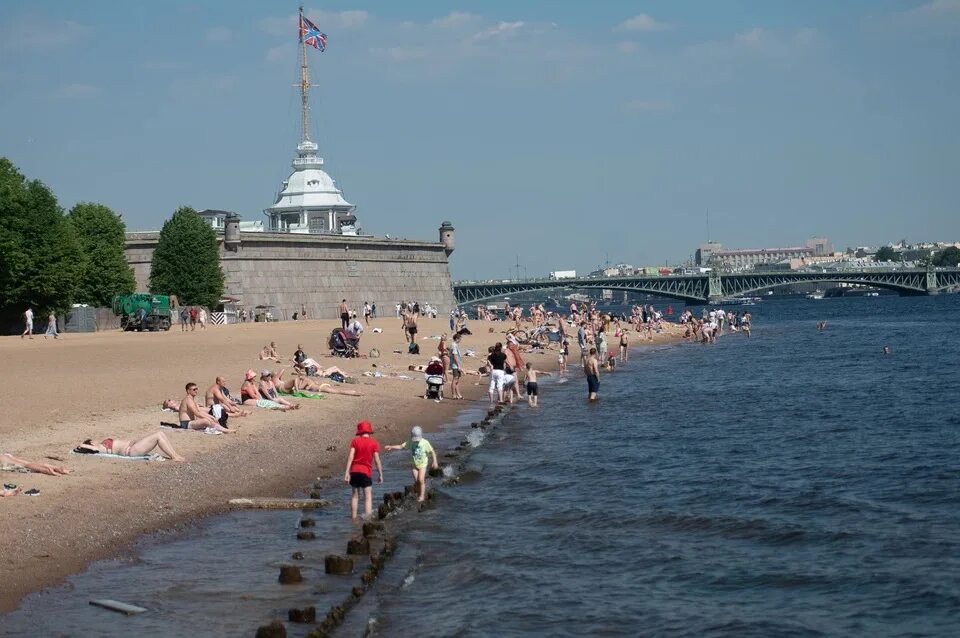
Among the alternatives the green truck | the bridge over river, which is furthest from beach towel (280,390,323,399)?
the bridge over river

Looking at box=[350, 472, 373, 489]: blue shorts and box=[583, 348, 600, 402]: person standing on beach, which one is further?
box=[583, 348, 600, 402]: person standing on beach

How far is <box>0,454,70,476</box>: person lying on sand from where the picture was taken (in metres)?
17.0

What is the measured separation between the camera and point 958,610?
41.5 ft

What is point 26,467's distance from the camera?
17125mm

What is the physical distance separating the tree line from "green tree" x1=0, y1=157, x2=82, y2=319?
4cm

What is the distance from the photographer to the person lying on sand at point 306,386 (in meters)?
30.5

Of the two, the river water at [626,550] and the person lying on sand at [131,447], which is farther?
the person lying on sand at [131,447]

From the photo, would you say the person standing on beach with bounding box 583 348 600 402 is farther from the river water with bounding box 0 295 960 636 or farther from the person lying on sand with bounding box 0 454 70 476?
the person lying on sand with bounding box 0 454 70 476

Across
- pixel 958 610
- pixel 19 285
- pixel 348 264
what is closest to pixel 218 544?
pixel 958 610

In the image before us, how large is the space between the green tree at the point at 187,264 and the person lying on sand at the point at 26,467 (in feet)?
175

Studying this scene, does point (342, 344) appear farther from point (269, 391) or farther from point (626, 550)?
point (626, 550)

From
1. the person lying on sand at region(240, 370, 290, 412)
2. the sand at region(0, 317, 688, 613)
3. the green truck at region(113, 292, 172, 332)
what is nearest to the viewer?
the sand at region(0, 317, 688, 613)

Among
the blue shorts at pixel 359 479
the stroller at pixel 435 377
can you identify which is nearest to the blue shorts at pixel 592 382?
the stroller at pixel 435 377

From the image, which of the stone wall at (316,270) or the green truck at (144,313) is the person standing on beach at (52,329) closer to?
the green truck at (144,313)
